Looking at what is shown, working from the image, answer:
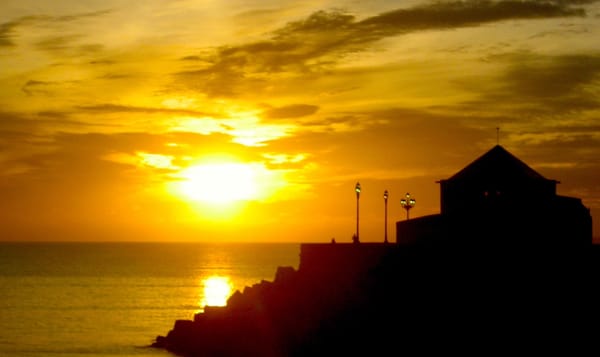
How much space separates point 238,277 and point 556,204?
136m

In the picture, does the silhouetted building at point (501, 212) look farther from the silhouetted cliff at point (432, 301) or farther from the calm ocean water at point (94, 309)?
the calm ocean water at point (94, 309)

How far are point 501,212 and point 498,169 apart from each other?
6712mm

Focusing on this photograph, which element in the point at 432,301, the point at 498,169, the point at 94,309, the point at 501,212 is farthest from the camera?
the point at 94,309

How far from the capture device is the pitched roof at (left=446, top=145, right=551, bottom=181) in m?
64.6

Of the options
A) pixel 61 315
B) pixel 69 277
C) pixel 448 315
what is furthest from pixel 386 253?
pixel 69 277

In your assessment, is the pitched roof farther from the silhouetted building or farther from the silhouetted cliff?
the silhouetted cliff

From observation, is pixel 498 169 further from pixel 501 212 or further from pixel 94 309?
pixel 94 309

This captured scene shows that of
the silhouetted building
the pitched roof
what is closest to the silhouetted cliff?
the silhouetted building

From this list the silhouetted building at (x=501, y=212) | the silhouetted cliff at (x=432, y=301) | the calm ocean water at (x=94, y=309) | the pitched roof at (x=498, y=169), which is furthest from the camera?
the calm ocean water at (x=94, y=309)

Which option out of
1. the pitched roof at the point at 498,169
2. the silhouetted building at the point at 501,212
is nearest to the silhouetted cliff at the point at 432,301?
the silhouetted building at the point at 501,212

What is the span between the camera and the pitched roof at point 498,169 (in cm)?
6456

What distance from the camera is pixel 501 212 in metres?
58.5

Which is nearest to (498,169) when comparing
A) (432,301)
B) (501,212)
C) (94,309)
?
(501,212)

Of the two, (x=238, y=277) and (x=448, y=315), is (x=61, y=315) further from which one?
(x=238, y=277)
